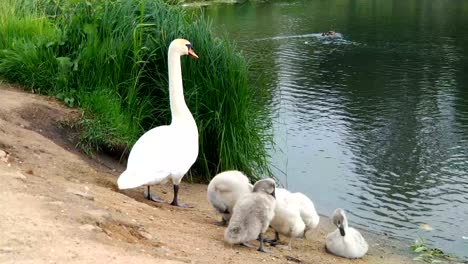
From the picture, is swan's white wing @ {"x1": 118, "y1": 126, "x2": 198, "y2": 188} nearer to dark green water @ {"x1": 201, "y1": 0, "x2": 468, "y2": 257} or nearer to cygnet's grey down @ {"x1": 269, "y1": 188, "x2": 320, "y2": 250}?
cygnet's grey down @ {"x1": 269, "y1": 188, "x2": 320, "y2": 250}

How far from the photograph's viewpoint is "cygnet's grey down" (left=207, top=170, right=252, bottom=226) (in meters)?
7.06

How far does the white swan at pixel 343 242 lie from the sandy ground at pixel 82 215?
108mm

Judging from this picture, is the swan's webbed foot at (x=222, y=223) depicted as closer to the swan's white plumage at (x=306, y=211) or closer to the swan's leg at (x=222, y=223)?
the swan's leg at (x=222, y=223)

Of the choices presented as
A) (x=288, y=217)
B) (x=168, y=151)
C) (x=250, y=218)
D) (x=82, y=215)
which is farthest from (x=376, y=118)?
(x=82, y=215)

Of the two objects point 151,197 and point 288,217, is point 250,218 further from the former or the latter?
point 151,197

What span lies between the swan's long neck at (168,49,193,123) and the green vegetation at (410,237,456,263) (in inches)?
131

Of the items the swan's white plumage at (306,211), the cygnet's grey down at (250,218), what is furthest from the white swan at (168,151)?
the swan's white plumage at (306,211)

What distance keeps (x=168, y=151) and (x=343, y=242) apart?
225cm

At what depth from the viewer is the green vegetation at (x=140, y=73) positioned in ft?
31.3

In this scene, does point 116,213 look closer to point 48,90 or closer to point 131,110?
point 131,110

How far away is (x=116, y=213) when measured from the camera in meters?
5.90

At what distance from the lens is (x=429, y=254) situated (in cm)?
820

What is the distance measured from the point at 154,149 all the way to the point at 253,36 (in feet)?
81.4

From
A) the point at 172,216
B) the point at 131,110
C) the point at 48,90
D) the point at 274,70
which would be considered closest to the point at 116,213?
the point at 172,216
